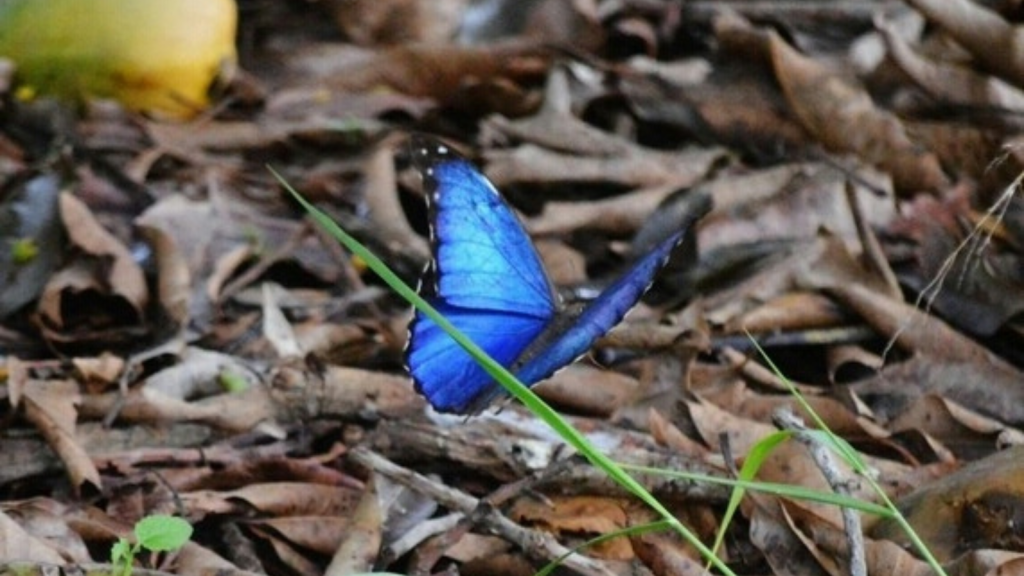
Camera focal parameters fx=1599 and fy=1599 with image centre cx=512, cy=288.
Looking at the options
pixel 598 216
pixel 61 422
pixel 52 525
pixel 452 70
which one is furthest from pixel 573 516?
pixel 452 70

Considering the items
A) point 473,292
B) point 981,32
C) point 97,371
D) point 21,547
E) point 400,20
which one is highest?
point 473,292

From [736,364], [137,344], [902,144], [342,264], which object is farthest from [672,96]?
[137,344]

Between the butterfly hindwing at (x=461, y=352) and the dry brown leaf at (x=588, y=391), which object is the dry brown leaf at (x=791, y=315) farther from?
the butterfly hindwing at (x=461, y=352)

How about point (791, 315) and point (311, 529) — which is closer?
point (311, 529)

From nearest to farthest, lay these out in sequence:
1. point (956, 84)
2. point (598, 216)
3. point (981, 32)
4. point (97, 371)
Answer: point (97, 371), point (598, 216), point (981, 32), point (956, 84)

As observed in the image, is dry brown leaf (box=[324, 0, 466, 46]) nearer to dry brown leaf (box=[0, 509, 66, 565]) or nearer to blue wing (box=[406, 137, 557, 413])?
blue wing (box=[406, 137, 557, 413])

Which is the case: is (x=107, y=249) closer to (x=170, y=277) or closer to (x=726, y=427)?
(x=170, y=277)

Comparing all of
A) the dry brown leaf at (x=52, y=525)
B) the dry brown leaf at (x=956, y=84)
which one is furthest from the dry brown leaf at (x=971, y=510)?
the dry brown leaf at (x=956, y=84)

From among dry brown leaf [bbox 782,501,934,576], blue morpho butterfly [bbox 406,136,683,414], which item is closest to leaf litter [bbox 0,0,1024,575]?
dry brown leaf [bbox 782,501,934,576]

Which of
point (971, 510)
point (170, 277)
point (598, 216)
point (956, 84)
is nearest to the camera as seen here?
point (971, 510)
